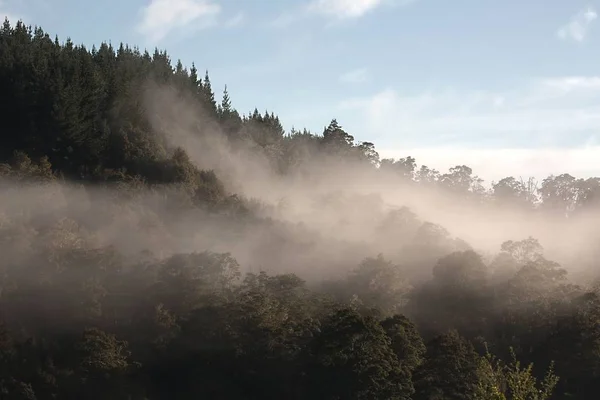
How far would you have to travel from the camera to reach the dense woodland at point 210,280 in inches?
2063

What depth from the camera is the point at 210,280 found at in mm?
61625

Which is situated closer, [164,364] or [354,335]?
[354,335]

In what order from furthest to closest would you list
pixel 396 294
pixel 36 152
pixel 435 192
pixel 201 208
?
1. pixel 435 192
2. pixel 201 208
3. pixel 36 152
4. pixel 396 294

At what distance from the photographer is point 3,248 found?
199ft

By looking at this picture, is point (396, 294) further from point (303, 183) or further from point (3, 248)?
point (303, 183)

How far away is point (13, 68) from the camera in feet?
266

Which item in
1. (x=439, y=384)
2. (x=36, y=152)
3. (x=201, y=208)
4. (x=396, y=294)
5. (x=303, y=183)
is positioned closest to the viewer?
(x=439, y=384)

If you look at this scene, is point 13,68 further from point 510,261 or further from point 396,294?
point 510,261

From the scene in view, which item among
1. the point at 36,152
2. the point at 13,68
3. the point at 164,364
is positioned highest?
the point at 13,68

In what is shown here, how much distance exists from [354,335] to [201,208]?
3835cm

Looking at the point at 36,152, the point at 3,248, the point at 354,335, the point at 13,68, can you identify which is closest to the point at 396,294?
the point at 354,335

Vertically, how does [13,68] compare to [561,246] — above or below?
above

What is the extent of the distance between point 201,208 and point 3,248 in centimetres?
2828

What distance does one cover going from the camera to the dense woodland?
52406 mm
